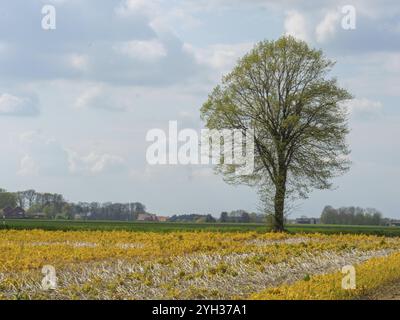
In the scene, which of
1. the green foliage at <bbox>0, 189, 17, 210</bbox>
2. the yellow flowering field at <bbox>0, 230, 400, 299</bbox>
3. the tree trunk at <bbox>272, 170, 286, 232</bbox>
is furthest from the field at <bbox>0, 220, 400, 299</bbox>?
the green foliage at <bbox>0, 189, 17, 210</bbox>

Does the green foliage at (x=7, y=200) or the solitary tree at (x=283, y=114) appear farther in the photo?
the green foliage at (x=7, y=200)

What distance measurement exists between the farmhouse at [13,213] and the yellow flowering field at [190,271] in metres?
57.8

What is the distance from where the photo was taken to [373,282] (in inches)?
669

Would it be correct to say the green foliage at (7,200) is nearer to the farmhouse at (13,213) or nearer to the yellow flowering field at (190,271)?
the farmhouse at (13,213)

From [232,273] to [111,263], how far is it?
4.62m

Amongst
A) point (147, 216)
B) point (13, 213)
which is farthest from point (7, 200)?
point (147, 216)

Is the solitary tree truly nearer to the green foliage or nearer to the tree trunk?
the tree trunk

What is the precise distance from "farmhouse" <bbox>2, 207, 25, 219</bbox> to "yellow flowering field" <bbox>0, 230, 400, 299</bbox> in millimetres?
57822

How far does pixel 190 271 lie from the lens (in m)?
18.7

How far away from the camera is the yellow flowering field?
15094 mm

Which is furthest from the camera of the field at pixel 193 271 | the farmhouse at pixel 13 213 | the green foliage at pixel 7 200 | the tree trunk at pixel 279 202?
the green foliage at pixel 7 200

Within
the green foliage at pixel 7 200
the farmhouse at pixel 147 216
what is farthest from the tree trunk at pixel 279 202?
the green foliage at pixel 7 200

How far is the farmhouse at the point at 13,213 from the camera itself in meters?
83.7
